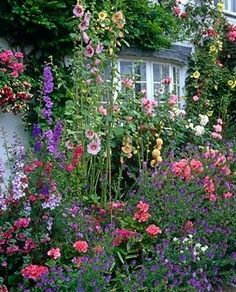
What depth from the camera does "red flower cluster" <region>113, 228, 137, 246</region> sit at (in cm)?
405

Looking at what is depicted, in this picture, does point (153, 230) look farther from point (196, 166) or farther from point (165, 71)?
point (165, 71)

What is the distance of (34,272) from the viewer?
11.1 feet

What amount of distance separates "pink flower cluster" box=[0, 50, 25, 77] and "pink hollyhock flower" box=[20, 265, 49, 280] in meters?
3.34

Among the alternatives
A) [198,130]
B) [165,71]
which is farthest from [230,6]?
[198,130]

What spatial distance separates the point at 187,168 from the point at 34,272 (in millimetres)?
2005

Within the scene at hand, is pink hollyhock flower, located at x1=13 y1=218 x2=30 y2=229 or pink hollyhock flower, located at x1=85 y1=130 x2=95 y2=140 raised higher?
pink hollyhock flower, located at x1=85 y1=130 x2=95 y2=140

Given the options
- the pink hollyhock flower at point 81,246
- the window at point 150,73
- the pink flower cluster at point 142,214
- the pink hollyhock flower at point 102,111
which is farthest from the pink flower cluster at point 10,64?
the pink hollyhock flower at point 81,246

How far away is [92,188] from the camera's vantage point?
5141mm

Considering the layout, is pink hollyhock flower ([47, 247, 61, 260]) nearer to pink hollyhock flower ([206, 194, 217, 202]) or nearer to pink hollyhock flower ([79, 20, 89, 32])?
pink hollyhock flower ([206, 194, 217, 202])

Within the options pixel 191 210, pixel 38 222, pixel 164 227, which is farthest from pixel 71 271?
pixel 191 210

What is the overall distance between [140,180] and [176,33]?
536cm

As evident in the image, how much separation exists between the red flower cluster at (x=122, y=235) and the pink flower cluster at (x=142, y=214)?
6.3 inches

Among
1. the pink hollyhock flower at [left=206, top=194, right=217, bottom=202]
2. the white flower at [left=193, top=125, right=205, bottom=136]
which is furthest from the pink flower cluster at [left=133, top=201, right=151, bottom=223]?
the white flower at [left=193, top=125, right=205, bottom=136]

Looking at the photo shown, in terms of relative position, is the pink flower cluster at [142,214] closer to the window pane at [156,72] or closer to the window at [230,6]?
the window pane at [156,72]
